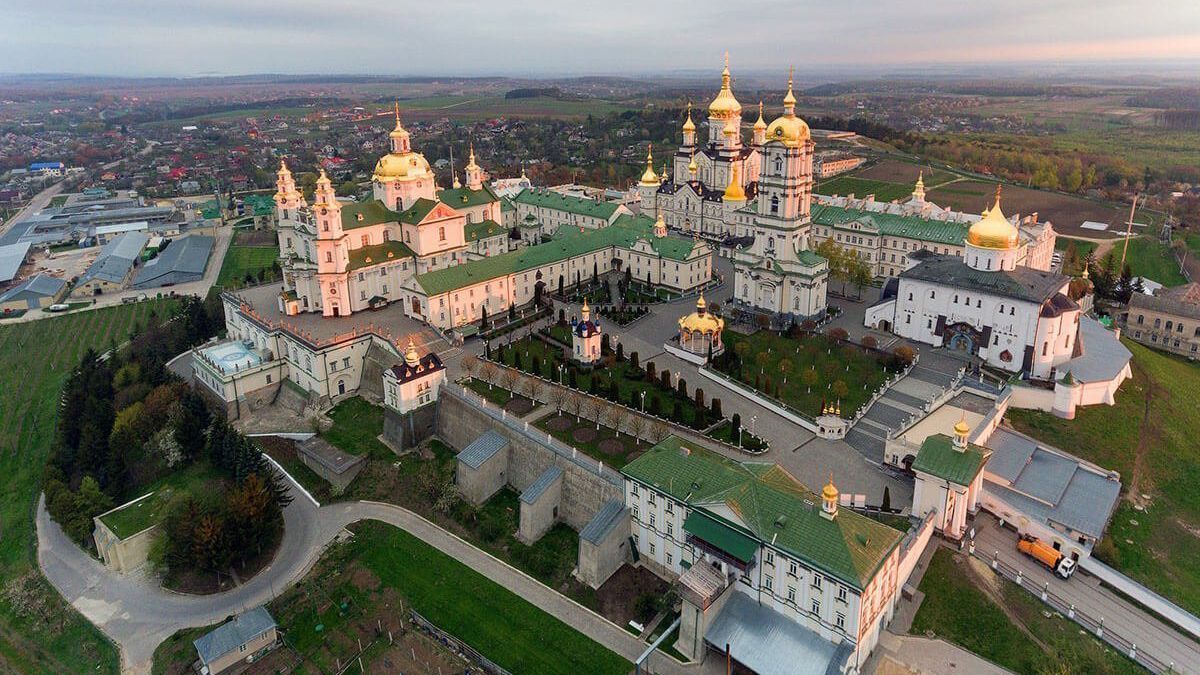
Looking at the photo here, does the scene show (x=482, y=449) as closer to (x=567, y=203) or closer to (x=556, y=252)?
(x=556, y=252)

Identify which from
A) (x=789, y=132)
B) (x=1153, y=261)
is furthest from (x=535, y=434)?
(x=1153, y=261)

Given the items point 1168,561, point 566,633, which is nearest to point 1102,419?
point 1168,561

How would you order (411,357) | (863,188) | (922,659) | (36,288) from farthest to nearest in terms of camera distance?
(863,188) → (36,288) → (411,357) → (922,659)

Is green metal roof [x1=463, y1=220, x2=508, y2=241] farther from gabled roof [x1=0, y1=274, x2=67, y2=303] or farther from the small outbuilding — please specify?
gabled roof [x1=0, y1=274, x2=67, y2=303]

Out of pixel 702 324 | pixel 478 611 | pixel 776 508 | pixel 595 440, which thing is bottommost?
pixel 478 611

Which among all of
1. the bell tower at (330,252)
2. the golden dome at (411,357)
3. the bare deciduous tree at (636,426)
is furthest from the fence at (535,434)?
the bell tower at (330,252)

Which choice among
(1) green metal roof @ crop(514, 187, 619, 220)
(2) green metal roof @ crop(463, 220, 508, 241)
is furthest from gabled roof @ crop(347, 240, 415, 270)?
(1) green metal roof @ crop(514, 187, 619, 220)

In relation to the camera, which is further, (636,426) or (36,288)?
(36,288)
